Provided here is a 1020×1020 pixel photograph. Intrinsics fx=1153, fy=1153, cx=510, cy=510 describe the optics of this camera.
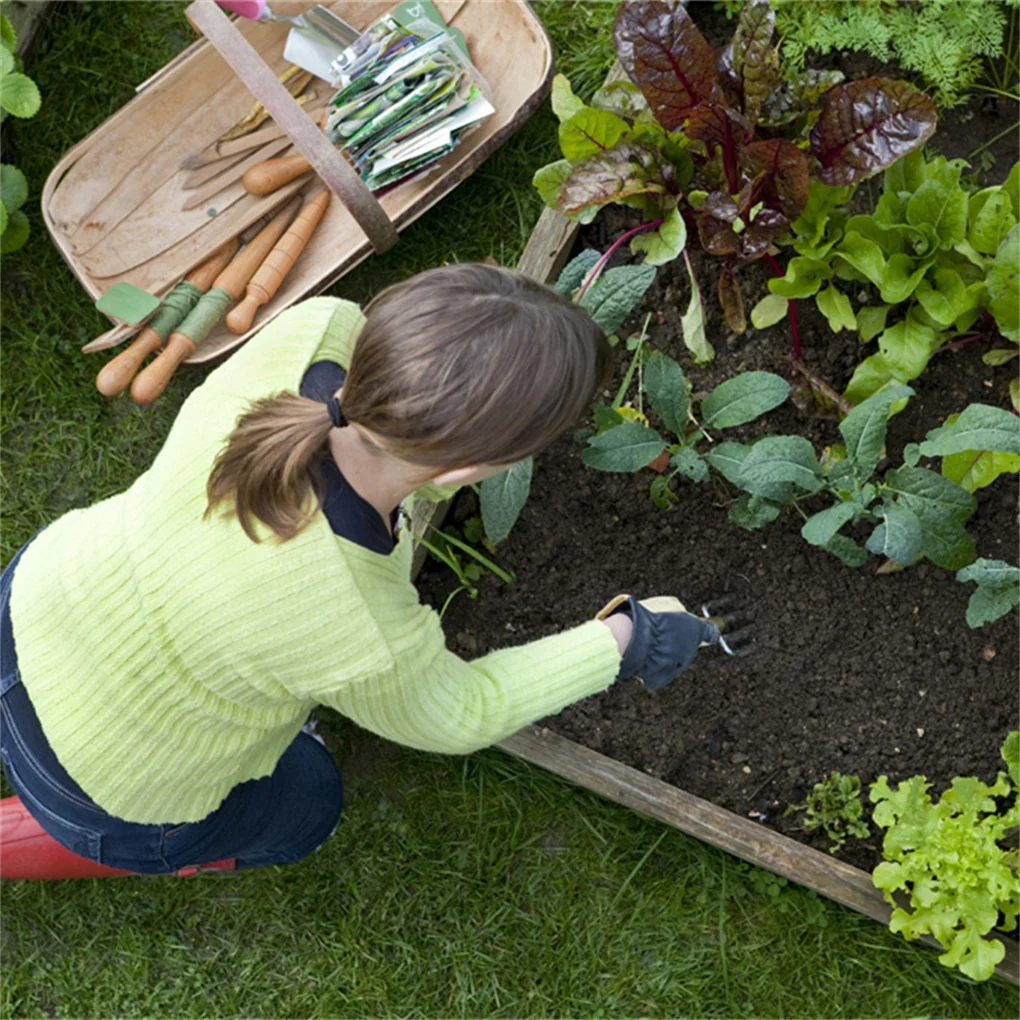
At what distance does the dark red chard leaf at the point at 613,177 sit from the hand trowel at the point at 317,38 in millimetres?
718

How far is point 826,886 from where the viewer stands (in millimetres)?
2160

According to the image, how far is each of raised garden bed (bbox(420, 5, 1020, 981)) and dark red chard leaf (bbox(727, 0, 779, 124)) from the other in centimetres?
35

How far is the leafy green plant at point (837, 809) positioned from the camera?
2.14 metres

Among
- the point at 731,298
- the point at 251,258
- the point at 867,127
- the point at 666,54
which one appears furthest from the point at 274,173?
the point at 867,127

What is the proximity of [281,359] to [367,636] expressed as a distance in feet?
1.37

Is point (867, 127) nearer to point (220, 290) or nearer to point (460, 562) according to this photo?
point (460, 562)

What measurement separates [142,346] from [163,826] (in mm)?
966

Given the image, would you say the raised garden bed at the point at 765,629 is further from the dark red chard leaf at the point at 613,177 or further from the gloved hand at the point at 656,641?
the gloved hand at the point at 656,641

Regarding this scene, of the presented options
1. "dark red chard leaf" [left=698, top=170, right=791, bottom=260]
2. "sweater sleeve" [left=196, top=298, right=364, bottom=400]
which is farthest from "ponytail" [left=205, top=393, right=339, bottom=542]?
"dark red chard leaf" [left=698, top=170, right=791, bottom=260]

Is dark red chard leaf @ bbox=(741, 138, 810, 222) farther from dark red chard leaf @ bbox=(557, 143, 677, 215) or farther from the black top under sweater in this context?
the black top under sweater

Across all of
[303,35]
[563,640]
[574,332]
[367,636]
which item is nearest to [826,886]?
[563,640]

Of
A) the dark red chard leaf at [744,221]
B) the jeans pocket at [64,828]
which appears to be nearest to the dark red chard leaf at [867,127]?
the dark red chard leaf at [744,221]

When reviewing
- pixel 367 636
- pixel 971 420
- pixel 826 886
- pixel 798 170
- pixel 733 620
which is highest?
pixel 367 636

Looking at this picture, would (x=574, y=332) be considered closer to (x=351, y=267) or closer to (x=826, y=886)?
(x=351, y=267)
